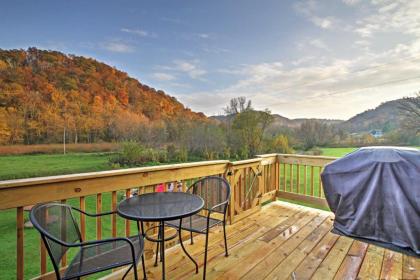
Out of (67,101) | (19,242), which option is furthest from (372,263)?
(67,101)

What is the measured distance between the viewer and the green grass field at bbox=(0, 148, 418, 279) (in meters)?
4.13

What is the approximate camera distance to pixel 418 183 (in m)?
1.95

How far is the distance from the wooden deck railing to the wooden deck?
19.8 inches

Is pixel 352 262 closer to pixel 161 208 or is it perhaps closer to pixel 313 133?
pixel 161 208

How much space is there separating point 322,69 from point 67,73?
8.18 m

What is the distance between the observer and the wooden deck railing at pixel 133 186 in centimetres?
149

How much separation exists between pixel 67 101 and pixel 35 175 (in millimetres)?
2266

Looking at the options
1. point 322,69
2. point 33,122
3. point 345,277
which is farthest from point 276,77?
point 33,122

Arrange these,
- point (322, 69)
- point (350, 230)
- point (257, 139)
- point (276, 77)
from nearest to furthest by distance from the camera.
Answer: point (350, 230)
point (322, 69)
point (276, 77)
point (257, 139)

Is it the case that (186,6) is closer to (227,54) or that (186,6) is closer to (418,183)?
(227,54)

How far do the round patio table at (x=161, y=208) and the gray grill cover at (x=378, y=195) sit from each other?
1656 millimetres

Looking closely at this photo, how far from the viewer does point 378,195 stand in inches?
85.4

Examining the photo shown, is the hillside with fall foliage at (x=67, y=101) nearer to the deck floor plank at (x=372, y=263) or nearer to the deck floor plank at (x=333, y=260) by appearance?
the deck floor plank at (x=333, y=260)

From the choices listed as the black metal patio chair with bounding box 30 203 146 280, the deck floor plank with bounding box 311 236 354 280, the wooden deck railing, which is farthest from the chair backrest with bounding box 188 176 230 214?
the deck floor plank with bounding box 311 236 354 280
